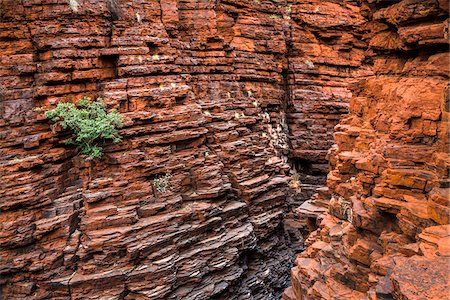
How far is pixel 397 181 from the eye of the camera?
659cm

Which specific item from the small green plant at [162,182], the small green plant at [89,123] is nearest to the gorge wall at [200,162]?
the small green plant at [162,182]

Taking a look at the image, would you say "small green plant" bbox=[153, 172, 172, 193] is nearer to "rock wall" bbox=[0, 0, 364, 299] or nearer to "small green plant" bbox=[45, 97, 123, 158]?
"rock wall" bbox=[0, 0, 364, 299]

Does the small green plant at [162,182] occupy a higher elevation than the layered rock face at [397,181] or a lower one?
lower

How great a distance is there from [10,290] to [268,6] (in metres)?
18.0

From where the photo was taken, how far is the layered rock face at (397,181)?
534 cm

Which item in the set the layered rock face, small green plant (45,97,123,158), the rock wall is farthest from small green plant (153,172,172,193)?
the layered rock face

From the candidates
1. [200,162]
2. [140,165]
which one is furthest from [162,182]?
[200,162]

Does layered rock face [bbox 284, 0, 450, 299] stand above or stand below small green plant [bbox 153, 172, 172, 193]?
above

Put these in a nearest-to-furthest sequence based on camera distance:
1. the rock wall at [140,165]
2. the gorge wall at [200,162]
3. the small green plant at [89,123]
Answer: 1. the gorge wall at [200,162]
2. the rock wall at [140,165]
3. the small green plant at [89,123]

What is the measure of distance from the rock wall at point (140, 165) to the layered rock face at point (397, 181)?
16.1 ft

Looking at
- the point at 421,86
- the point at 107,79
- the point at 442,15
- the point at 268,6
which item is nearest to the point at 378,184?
the point at 421,86

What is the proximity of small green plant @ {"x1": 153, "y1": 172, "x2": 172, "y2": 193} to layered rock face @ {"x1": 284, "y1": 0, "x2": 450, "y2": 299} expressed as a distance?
5917 millimetres

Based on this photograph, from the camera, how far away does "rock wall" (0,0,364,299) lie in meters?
11.5

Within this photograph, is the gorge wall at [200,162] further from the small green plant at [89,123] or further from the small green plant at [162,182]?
the small green plant at [89,123]
